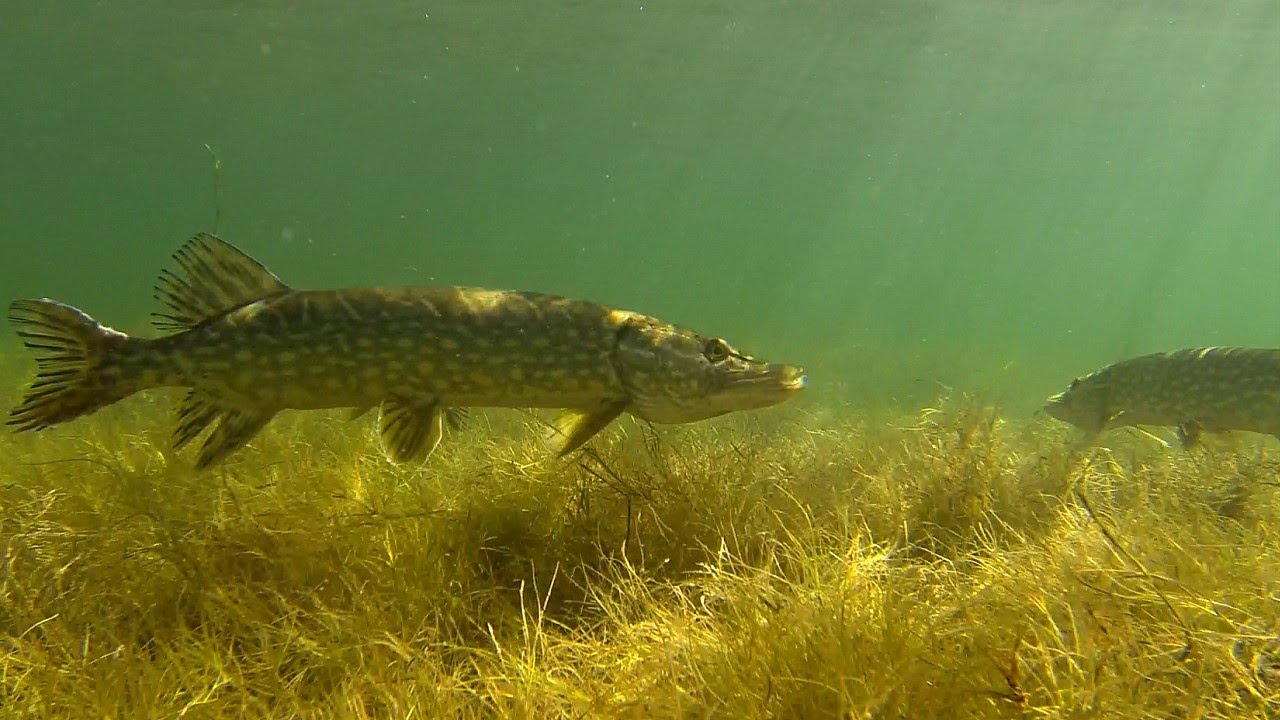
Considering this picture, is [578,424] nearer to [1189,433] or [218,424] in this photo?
[218,424]

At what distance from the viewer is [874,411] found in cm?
1300

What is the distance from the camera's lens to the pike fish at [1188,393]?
7379mm

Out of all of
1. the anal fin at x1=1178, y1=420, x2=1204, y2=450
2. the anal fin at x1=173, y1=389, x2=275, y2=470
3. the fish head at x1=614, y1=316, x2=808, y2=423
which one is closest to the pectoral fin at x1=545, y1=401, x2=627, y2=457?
the fish head at x1=614, y1=316, x2=808, y2=423

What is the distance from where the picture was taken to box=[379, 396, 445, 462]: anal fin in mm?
4469

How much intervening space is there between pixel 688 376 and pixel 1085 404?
6387mm

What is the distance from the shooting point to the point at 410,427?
14.9 ft

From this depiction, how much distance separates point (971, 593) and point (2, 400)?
12699 millimetres

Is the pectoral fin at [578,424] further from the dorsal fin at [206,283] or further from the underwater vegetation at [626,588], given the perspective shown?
the dorsal fin at [206,283]

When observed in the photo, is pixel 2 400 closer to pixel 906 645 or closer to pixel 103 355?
pixel 103 355

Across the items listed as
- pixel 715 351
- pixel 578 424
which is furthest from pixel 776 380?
pixel 578 424

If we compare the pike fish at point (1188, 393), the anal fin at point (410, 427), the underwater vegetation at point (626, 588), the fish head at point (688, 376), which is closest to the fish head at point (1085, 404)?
the pike fish at point (1188, 393)

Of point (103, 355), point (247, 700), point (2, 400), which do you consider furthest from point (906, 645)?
point (2, 400)

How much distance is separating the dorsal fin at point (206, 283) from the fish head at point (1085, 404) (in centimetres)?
840

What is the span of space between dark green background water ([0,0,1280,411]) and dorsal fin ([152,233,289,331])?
959 cm
